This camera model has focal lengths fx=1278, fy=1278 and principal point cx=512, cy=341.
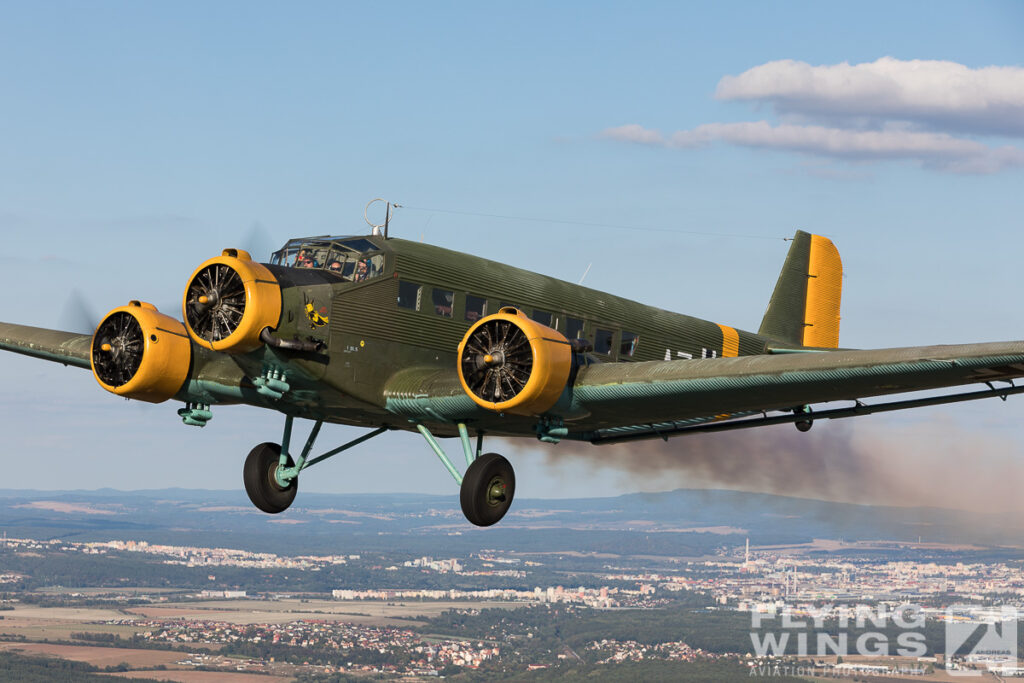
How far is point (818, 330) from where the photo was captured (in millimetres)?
35281

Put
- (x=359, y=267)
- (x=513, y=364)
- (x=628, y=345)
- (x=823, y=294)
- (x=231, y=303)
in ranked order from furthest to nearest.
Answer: (x=823, y=294) → (x=628, y=345) → (x=359, y=267) → (x=231, y=303) → (x=513, y=364)

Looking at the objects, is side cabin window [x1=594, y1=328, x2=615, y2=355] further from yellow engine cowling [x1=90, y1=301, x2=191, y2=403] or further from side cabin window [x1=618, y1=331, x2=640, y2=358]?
yellow engine cowling [x1=90, y1=301, x2=191, y2=403]

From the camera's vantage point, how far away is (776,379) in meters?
21.2

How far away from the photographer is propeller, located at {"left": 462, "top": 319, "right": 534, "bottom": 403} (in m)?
22.1

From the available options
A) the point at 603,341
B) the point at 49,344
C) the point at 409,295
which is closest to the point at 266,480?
the point at 409,295

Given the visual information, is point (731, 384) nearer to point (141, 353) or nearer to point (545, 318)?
point (545, 318)

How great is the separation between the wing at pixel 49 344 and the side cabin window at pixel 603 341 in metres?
11.0

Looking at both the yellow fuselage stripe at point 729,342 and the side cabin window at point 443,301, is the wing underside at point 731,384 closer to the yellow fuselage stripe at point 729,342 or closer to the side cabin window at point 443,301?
the side cabin window at point 443,301

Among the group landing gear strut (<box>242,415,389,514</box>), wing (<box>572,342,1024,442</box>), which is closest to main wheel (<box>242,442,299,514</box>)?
landing gear strut (<box>242,415,389,514</box>)

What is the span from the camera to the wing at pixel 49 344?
2795cm

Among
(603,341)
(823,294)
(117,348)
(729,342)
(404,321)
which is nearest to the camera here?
(404,321)

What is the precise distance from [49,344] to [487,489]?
11.4m

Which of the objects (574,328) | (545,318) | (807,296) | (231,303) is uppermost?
(807,296)

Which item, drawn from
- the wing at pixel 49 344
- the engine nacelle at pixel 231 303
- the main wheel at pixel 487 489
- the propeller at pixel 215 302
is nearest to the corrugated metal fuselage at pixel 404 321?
the engine nacelle at pixel 231 303
